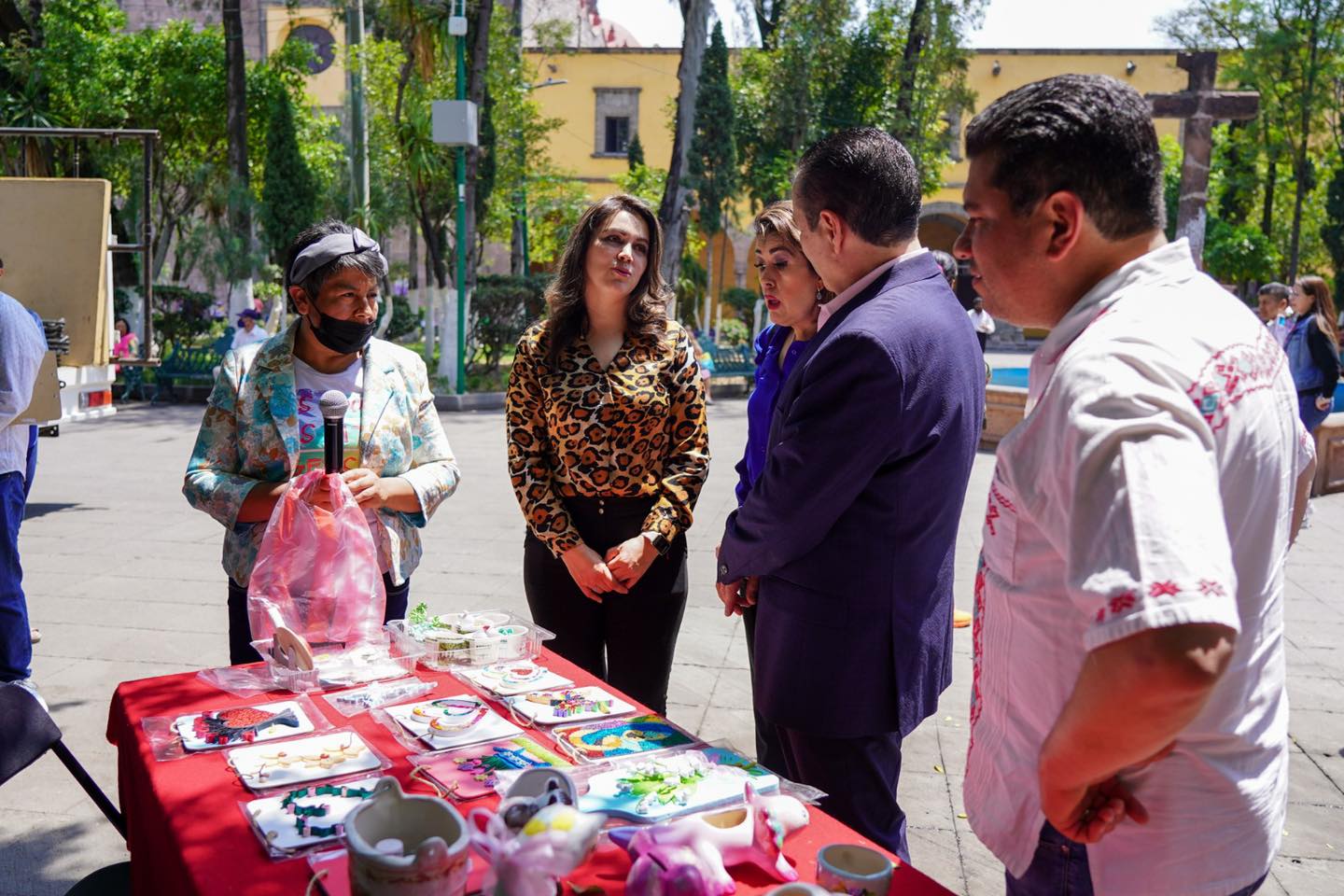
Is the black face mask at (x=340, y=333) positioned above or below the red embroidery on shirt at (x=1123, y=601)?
above

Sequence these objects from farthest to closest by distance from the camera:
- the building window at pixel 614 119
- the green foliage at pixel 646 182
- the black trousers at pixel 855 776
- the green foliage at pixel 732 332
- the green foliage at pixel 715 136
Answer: the building window at pixel 614 119 < the green foliage at pixel 646 182 < the green foliage at pixel 732 332 < the green foliage at pixel 715 136 < the black trousers at pixel 855 776

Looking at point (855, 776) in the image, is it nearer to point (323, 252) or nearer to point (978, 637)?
point (978, 637)

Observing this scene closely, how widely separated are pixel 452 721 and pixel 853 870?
926 mm

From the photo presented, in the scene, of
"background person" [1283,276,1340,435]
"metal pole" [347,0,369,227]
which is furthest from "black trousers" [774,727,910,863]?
"metal pole" [347,0,369,227]

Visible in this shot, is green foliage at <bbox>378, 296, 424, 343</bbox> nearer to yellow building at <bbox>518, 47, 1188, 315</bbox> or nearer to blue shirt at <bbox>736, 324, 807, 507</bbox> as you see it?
yellow building at <bbox>518, 47, 1188, 315</bbox>

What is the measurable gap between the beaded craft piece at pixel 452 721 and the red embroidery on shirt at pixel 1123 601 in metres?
1.32

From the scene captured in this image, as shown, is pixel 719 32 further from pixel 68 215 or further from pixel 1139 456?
pixel 1139 456

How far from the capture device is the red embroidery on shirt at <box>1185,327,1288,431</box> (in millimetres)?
1180

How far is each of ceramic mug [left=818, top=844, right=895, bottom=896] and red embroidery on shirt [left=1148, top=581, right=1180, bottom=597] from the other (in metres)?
0.63

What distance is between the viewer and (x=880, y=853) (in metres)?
1.59

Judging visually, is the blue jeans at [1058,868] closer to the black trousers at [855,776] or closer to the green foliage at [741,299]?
the black trousers at [855,776]

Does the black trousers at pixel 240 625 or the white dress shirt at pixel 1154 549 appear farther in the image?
the black trousers at pixel 240 625

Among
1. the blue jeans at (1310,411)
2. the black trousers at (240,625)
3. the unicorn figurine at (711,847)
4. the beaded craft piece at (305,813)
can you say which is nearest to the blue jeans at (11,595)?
the black trousers at (240,625)

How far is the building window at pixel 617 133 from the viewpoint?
37031 millimetres
